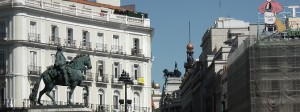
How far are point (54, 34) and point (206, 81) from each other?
139 feet

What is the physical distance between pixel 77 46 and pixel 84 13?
387 centimetres

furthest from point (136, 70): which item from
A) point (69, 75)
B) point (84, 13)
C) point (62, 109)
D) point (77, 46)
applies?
point (62, 109)

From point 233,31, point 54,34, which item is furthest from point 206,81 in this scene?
point 54,34

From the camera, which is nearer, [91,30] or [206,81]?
[91,30]

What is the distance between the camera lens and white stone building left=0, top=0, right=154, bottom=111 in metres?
121

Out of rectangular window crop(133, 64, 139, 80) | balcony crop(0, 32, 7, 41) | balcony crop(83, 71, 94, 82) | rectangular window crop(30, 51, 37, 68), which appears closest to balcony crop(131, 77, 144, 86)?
rectangular window crop(133, 64, 139, 80)

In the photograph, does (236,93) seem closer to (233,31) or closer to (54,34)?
(54,34)

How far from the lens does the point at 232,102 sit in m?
132

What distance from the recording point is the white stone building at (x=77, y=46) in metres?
121

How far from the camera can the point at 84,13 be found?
129 meters

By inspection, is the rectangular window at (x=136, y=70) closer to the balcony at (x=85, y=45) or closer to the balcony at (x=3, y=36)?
the balcony at (x=85, y=45)

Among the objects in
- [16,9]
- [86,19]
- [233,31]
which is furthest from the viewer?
[233,31]

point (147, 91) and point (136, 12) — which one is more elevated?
point (136, 12)

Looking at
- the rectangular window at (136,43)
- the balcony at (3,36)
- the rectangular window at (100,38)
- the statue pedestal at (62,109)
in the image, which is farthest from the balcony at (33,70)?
the statue pedestal at (62,109)
